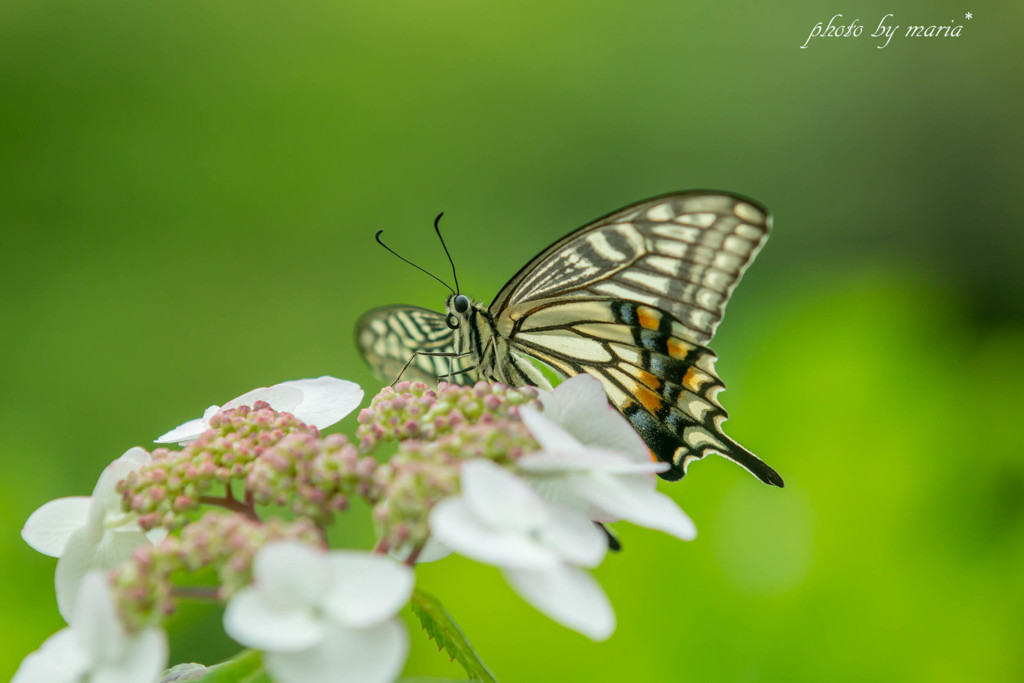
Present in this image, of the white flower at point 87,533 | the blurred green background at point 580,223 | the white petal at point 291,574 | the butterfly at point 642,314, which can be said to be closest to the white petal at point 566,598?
the white petal at point 291,574

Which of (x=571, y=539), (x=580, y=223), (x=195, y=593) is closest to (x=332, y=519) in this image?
(x=195, y=593)

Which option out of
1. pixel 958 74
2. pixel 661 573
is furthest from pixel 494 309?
pixel 958 74

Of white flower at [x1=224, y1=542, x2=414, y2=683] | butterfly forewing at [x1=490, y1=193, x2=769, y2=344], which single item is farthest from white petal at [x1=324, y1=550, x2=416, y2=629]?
butterfly forewing at [x1=490, y1=193, x2=769, y2=344]

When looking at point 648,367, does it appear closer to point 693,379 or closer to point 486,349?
point 693,379

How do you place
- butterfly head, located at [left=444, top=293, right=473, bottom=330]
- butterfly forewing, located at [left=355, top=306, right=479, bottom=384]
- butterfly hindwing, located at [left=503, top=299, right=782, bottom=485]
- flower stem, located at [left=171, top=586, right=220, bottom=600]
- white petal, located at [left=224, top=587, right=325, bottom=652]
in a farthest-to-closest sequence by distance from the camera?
1. butterfly forewing, located at [left=355, top=306, right=479, bottom=384]
2. butterfly head, located at [left=444, top=293, right=473, bottom=330]
3. butterfly hindwing, located at [left=503, top=299, right=782, bottom=485]
4. flower stem, located at [left=171, top=586, right=220, bottom=600]
5. white petal, located at [left=224, top=587, right=325, bottom=652]

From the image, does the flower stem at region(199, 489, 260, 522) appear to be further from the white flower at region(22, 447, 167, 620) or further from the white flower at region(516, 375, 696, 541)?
the white flower at region(516, 375, 696, 541)

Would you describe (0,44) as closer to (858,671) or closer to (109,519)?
(109,519)
